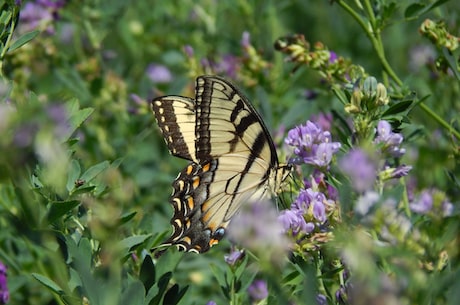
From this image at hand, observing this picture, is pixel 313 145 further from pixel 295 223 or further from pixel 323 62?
pixel 323 62

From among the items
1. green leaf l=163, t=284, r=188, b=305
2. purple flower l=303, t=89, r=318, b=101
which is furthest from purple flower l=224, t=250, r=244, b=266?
purple flower l=303, t=89, r=318, b=101

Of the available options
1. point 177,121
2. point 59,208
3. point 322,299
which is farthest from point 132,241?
point 177,121

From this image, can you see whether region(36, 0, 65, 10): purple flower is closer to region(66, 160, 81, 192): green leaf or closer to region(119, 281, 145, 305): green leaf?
region(66, 160, 81, 192): green leaf

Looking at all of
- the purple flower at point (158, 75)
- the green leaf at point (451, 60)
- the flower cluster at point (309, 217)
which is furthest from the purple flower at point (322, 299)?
the purple flower at point (158, 75)

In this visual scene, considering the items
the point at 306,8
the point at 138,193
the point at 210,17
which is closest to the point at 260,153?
the point at 138,193

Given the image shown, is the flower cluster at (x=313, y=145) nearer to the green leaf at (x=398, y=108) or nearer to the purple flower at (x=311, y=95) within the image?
the green leaf at (x=398, y=108)

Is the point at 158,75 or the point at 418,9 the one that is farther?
the point at 158,75

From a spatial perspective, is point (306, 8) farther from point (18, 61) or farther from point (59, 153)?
point (59, 153)
